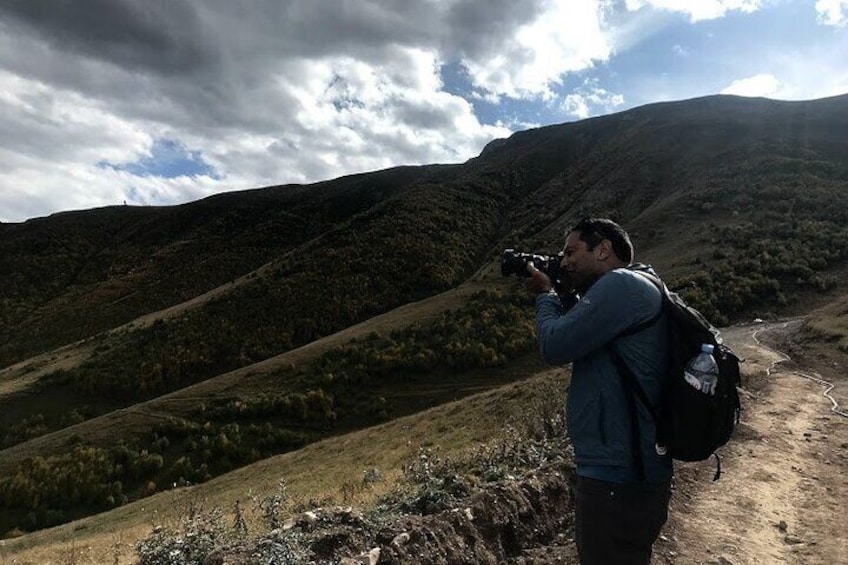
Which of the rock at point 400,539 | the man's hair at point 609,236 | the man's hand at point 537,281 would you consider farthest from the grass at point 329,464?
the man's hair at point 609,236

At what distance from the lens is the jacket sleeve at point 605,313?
3.15m

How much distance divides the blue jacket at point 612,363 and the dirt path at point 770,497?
3976mm

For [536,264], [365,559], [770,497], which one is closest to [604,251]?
[536,264]

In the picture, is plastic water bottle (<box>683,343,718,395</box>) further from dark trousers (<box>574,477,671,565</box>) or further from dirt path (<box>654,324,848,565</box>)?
dirt path (<box>654,324,848,565</box>)

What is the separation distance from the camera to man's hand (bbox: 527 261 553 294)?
155 inches

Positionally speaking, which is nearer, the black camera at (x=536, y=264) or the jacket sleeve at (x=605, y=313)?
the jacket sleeve at (x=605, y=313)

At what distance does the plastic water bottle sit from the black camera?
104 centimetres

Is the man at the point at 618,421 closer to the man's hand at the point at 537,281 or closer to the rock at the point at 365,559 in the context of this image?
the man's hand at the point at 537,281

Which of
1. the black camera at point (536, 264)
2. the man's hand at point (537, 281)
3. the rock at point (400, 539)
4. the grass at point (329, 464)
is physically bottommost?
the grass at point (329, 464)

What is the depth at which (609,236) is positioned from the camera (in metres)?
3.53

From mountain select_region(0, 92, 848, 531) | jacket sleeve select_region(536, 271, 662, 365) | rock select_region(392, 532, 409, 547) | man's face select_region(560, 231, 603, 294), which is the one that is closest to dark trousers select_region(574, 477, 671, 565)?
jacket sleeve select_region(536, 271, 662, 365)

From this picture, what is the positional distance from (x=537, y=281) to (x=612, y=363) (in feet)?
3.01

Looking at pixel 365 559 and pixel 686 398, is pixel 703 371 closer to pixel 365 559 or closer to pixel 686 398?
pixel 686 398

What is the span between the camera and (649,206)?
55625 millimetres
